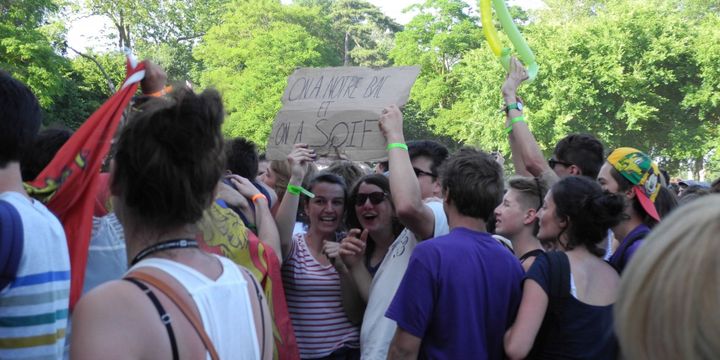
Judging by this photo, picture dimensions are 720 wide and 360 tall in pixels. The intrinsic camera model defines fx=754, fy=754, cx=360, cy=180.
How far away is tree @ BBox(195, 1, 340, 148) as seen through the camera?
40781 millimetres

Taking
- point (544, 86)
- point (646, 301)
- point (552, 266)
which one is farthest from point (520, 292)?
point (544, 86)

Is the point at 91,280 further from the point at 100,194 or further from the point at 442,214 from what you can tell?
the point at 442,214

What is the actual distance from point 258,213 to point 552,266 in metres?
1.53

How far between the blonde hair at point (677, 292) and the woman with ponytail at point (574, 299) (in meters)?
1.81

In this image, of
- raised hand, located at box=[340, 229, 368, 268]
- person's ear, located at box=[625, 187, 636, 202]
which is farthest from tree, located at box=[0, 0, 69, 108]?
person's ear, located at box=[625, 187, 636, 202]

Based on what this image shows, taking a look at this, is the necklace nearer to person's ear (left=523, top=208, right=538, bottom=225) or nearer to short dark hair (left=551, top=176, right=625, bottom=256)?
short dark hair (left=551, top=176, right=625, bottom=256)

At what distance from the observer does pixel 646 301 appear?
1179 mm

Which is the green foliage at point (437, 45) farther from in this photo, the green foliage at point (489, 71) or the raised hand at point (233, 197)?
the raised hand at point (233, 197)

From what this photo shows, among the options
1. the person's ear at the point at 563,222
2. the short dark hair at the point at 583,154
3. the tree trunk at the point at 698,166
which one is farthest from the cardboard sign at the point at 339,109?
the tree trunk at the point at 698,166

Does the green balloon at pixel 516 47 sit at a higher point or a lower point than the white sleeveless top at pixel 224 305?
higher

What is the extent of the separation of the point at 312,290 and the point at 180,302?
88.9 inches

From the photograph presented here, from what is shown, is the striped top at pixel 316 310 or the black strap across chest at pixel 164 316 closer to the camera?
the black strap across chest at pixel 164 316

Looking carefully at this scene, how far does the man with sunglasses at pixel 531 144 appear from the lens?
4.44m

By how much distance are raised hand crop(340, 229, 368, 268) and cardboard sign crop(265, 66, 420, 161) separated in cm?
40
